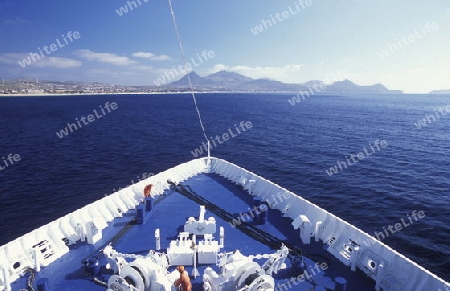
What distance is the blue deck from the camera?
1128 cm

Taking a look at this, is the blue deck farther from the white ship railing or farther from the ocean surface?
the ocean surface

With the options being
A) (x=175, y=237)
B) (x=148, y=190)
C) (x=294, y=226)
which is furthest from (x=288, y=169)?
(x=175, y=237)

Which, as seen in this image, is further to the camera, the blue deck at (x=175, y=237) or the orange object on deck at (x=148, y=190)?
the orange object on deck at (x=148, y=190)

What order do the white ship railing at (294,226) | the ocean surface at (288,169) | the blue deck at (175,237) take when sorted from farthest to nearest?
the ocean surface at (288,169) < the blue deck at (175,237) < the white ship railing at (294,226)

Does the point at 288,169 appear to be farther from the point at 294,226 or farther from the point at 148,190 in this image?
the point at 294,226

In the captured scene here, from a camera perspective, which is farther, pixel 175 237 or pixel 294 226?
pixel 175 237

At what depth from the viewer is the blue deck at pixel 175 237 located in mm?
11281

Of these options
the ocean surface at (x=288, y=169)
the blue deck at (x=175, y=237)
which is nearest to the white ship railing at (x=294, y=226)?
the blue deck at (x=175, y=237)

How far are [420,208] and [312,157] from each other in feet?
70.9

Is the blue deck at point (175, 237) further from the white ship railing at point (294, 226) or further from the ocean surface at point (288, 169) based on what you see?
the ocean surface at point (288, 169)

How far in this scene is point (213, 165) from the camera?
84.2 feet

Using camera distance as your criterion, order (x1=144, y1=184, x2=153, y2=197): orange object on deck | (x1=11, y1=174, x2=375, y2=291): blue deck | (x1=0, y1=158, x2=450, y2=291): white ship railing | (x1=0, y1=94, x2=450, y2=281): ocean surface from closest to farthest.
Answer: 1. (x1=0, y1=158, x2=450, y2=291): white ship railing
2. (x1=11, y1=174, x2=375, y2=291): blue deck
3. (x1=144, y1=184, x2=153, y2=197): orange object on deck
4. (x1=0, y1=94, x2=450, y2=281): ocean surface

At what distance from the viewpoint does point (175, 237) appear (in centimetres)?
1452

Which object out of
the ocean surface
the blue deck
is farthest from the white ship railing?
the ocean surface
